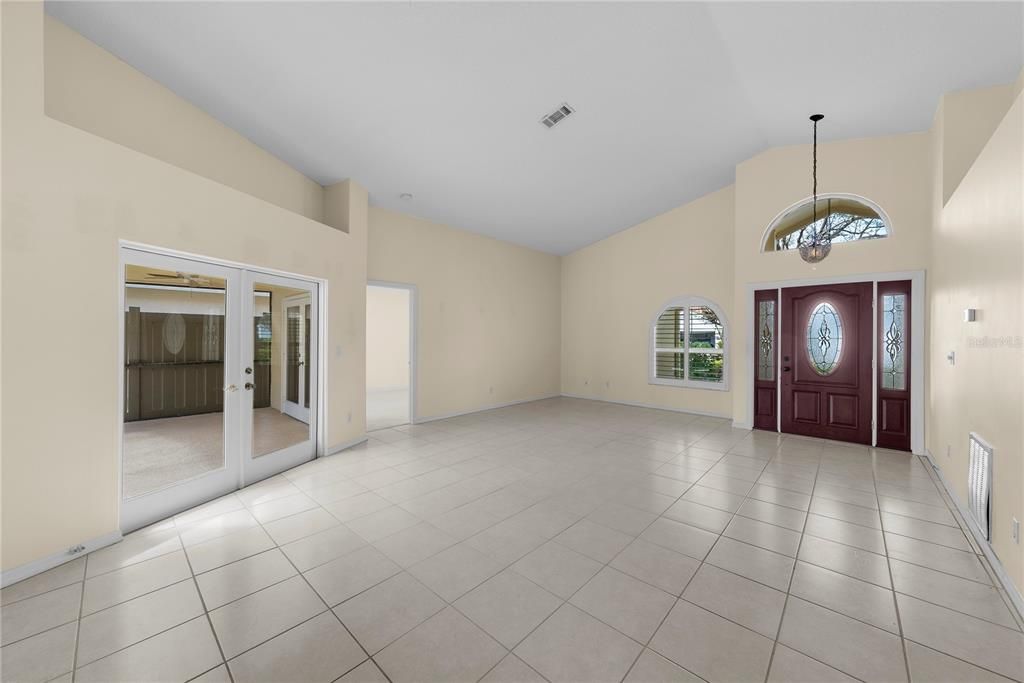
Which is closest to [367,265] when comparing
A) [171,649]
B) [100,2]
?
[100,2]

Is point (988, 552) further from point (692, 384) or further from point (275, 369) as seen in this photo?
point (275, 369)

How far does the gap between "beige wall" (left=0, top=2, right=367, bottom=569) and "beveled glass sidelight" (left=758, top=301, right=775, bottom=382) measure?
670cm

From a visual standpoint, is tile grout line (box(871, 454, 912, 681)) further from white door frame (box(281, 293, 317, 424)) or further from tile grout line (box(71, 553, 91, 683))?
white door frame (box(281, 293, 317, 424))

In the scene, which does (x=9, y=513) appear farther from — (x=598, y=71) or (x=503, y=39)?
(x=598, y=71)

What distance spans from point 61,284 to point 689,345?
7608 mm

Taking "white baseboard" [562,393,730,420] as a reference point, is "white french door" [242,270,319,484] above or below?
above

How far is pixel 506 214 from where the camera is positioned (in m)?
6.72

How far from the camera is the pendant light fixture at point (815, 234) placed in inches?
169

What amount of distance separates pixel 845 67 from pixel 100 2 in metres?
5.83

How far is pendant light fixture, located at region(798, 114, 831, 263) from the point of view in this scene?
430 centimetres

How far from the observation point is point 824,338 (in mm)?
5398

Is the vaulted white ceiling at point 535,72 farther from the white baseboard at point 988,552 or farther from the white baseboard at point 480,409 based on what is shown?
the white baseboard at point 988,552

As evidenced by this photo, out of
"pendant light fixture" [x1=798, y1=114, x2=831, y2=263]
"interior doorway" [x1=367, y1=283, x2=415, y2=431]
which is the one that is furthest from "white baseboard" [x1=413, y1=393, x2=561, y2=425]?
"pendant light fixture" [x1=798, y1=114, x2=831, y2=263]

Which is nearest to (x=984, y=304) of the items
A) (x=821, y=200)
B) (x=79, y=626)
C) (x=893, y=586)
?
(x=893, y=586)
